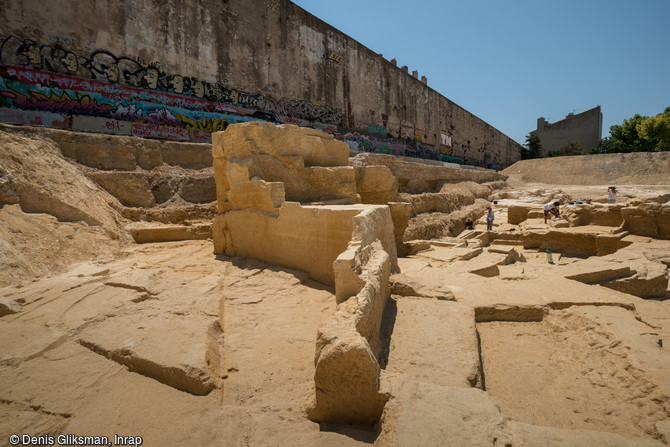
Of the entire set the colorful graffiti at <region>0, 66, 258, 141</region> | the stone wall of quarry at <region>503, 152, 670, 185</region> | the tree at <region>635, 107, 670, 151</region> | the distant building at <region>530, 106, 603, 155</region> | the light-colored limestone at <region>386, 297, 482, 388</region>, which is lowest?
the light-colored limestone at <region>386, 297, 482, 388</region>

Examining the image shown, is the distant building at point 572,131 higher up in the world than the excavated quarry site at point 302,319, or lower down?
higher up

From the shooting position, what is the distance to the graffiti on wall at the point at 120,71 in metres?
9.44

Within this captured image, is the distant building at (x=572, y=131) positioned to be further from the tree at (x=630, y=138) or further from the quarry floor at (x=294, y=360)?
the quarry floor at (x=294, y=360)

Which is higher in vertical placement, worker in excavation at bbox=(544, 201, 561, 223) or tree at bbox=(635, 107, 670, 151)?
tree at bbox=(635, 107, 670, 151)

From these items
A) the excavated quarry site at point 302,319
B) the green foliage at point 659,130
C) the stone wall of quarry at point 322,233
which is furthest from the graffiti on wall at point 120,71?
the green foliage at point 659,130

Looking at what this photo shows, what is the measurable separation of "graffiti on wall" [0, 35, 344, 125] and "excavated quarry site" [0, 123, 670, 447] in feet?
13.6

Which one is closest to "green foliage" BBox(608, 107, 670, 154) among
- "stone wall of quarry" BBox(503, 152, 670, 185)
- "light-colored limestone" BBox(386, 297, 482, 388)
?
"stone wall of quarry" BBox(503, 152, 670, 185)

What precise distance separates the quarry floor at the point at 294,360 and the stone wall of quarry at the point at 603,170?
1806 cm

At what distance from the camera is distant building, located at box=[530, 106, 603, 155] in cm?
3603

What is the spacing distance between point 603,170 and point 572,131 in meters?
23.1

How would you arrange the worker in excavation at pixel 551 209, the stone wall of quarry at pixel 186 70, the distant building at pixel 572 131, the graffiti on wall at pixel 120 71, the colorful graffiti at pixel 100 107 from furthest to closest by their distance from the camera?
the distant building at pixel 572 131, the worker in excavation at pixel 551 209, the stone wall of quarry at pixel 186 70, the graffiti on wall at pixel 120 71, the colorful graffiti at pixel 100 107

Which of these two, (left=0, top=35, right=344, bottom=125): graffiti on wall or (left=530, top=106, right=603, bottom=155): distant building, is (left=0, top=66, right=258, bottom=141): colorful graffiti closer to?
(left=0, top=35, right=344, bottom=125): graffiti on wall

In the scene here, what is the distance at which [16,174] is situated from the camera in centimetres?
552

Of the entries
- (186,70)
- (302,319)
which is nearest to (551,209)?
(302,319)
